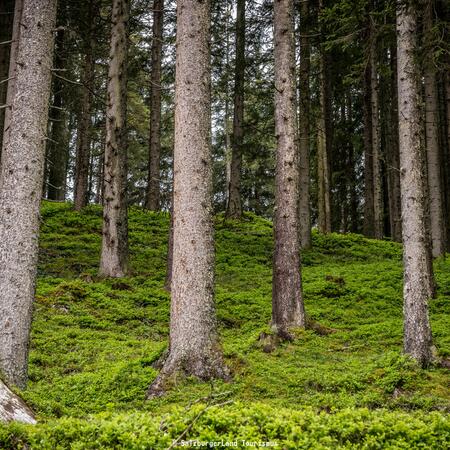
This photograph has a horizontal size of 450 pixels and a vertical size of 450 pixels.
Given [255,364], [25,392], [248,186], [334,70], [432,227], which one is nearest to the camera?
[25,392]

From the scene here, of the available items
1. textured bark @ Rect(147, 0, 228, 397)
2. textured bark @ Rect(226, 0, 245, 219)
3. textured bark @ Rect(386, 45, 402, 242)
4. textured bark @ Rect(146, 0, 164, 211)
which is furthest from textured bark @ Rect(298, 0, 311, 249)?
textured bark @ Rect(147, 0, 228, 397)

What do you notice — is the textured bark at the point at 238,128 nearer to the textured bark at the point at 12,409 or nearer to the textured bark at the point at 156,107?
the textured bark at the point at 156,107

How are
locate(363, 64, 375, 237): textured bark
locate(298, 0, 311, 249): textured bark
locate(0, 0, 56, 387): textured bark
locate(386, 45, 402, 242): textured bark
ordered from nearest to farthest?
locate(0, 0, 56, 387): textured bark → locate(298, 0, 311, 249): textured bark → locate(363, 64, 375, 237): textured bark → locate(386, 45, 402, 242): textured bark

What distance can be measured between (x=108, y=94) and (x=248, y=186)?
19.1 metres

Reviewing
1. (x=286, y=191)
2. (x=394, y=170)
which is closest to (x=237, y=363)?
(x=286, y=191)

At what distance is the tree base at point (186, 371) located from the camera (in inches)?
236

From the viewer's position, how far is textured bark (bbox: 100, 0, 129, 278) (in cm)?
1239

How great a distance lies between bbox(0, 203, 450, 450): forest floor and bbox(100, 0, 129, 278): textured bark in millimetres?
697

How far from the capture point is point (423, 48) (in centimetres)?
968

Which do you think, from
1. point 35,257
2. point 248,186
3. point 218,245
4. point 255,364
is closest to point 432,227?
point 218,245

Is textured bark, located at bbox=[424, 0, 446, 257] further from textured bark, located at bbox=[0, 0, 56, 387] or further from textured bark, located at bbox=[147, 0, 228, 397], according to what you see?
textured bark, located at bbox=[0, 0, 56, 387]

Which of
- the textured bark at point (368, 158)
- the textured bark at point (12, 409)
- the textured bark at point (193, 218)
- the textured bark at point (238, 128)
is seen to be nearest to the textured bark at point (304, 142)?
the textured bark at point (238, 128)

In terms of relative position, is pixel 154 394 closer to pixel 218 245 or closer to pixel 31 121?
pixel 31 121

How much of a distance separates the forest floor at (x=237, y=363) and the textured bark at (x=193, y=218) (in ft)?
1.24
